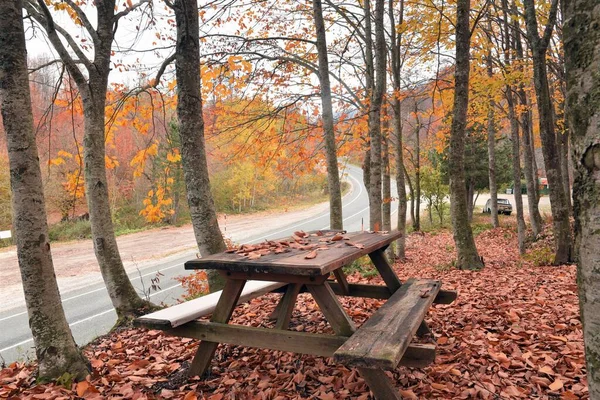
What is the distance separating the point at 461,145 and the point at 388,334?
526 cm

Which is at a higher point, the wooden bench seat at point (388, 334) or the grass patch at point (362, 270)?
the wooden bench seat at point (388, 334)

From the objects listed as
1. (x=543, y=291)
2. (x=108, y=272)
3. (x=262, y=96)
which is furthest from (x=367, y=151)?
(x=108, y=272)

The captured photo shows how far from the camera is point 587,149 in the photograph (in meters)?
1.24

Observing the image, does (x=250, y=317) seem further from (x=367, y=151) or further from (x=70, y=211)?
(x=70, y=211)

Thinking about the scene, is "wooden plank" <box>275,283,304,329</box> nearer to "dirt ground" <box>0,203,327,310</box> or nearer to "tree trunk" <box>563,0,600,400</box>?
"tree trunk" <box>563,0,600,400</box>

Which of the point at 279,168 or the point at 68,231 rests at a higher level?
the point at 279,168

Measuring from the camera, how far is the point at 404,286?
377cm

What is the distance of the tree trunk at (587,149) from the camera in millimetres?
1229

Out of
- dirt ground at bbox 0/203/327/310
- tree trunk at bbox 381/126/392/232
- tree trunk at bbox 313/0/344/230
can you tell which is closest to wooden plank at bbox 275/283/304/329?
tree trunk at bbox 313/0/344/230

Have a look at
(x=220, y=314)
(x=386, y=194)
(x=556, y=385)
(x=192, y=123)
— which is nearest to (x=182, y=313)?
(x=220, y=314)

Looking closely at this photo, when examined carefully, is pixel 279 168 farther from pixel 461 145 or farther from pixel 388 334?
pixel 388 334

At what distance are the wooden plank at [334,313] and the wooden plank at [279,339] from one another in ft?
0.22

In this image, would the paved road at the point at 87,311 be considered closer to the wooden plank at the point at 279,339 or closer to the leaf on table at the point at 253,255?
the wooden plank at the point at 279,339

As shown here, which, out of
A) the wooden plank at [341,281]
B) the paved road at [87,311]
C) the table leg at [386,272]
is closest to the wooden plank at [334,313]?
the wooden plank at [341,281]
